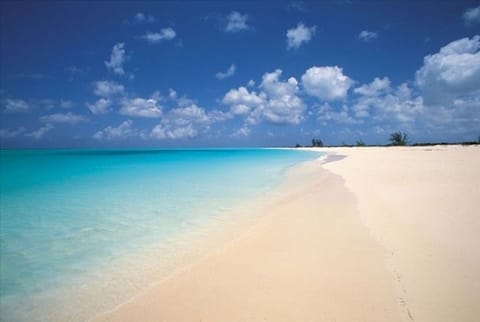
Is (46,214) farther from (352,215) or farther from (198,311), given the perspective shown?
(352,215)

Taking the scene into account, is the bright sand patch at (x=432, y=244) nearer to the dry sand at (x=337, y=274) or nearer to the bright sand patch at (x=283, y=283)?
the dry sand at (x=337, y=274)

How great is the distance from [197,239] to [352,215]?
369 cm

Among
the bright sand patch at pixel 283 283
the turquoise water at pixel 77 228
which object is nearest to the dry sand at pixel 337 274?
the bright sand patch at pixel 283 283

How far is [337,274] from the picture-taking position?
3047mm

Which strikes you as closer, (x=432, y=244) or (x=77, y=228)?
(x=432, y=244)

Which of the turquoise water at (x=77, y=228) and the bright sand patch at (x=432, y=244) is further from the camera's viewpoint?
the turquoise water at (x=77, y=228)

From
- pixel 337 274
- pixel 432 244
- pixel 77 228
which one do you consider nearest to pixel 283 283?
pixel 337 274

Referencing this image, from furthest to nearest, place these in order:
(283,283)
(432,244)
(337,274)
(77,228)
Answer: (77,228)
(432,244)
(337,274)
(283,283)

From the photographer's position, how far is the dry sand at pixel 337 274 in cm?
242

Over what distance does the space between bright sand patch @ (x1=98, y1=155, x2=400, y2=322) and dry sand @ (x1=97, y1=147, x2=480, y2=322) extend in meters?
0.01

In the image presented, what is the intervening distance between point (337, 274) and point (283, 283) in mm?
752

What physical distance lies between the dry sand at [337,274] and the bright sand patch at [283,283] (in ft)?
0.04

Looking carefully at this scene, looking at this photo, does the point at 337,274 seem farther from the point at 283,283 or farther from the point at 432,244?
the point at 432,244

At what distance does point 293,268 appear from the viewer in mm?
3281
